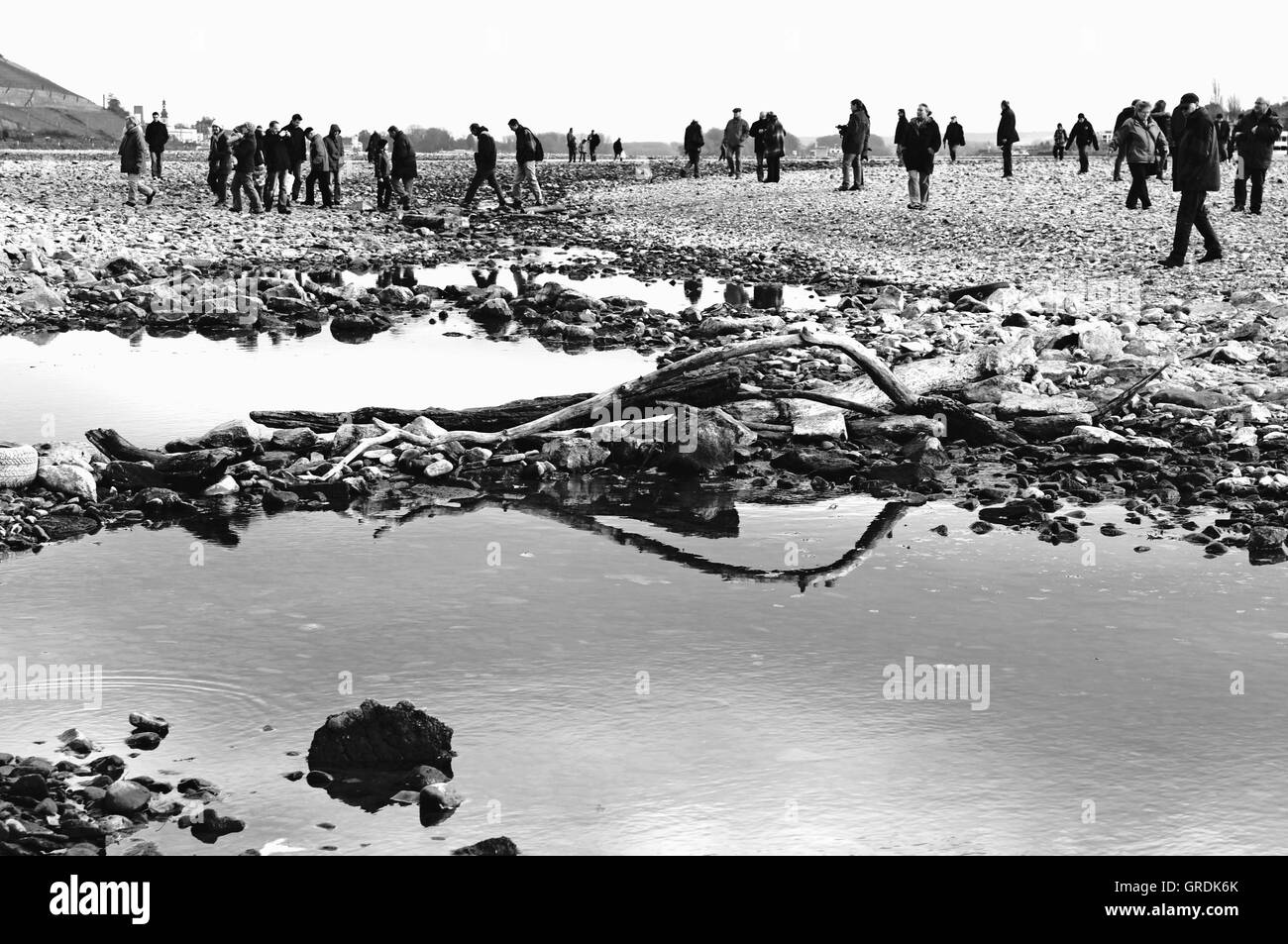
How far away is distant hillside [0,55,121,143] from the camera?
Answer: 9056 centimetres

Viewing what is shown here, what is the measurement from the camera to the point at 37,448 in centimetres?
1120

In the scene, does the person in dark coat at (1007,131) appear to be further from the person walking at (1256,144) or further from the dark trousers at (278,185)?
the dark trousers at (278,185)

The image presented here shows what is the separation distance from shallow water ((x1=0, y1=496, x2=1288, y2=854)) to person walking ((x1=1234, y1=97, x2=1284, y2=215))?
15.8 metres

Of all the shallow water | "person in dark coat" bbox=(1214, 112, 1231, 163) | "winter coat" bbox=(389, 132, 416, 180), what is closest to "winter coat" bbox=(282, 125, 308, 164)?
"winter coat" bbox=(389, 132, 416, 180)

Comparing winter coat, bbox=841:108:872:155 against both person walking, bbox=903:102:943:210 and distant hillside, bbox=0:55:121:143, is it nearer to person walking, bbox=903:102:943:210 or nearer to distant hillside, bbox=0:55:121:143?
person walking, bbox=903:102:943:210

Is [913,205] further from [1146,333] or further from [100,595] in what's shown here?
[100,595]

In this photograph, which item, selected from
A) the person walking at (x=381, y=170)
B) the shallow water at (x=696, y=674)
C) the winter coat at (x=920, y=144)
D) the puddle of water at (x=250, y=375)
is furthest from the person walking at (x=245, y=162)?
the shallow water at (x=696, y=674)

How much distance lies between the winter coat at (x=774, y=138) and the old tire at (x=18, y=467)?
2963 cm

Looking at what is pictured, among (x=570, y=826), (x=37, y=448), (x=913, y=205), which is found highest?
(x=913, y=205)

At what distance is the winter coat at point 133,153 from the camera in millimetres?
30984

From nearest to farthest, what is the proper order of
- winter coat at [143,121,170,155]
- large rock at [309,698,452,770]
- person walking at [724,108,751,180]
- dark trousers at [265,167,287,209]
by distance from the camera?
large rock at [309,698,452,770] < dark trousers at [265,167,287,209] < winter coat at [143,121,170,155] < person walking at [724,108,751,180]

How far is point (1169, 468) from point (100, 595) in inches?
286

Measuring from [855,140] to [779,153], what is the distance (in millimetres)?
5931
